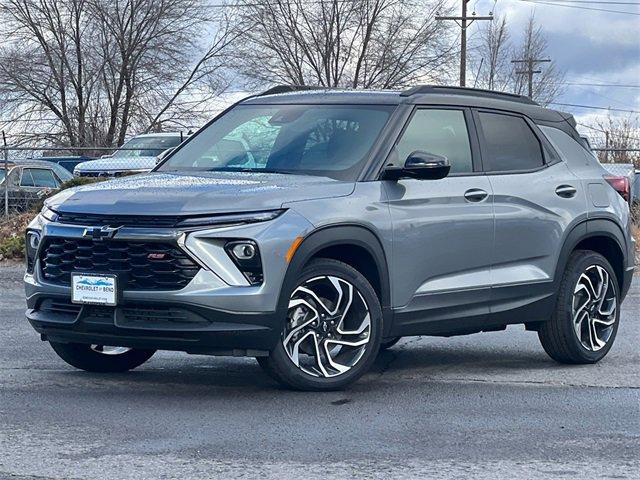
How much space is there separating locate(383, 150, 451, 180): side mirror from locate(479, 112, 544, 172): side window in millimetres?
794

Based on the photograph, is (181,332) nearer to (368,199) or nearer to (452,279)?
Answer: (368,199)

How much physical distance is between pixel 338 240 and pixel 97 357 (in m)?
1.82

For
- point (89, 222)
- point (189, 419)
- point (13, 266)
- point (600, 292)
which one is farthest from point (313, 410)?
point (13, 266)

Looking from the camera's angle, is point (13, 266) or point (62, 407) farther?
point (13, 266)

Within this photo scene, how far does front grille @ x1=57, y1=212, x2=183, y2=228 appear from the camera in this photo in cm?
630

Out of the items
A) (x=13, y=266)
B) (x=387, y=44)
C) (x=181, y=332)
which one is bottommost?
(x=13, y=266)

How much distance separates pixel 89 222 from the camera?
Result: 652 cm

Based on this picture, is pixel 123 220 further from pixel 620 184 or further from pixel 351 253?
pixel 620 184

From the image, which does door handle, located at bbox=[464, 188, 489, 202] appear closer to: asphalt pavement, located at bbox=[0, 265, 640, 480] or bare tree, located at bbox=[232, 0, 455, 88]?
asphalt pavement, located at bbox=[0, 265, 640, 480]

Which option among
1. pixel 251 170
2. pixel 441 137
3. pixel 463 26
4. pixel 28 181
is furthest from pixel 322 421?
pixel 463 26

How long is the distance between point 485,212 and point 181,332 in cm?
219

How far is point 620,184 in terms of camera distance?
9.16 m

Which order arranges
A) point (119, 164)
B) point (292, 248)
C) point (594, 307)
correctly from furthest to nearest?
point (119, 164)
point (594, 307)
point (292, 248)

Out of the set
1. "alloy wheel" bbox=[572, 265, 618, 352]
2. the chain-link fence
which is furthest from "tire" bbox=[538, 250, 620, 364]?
the chain-link fence
